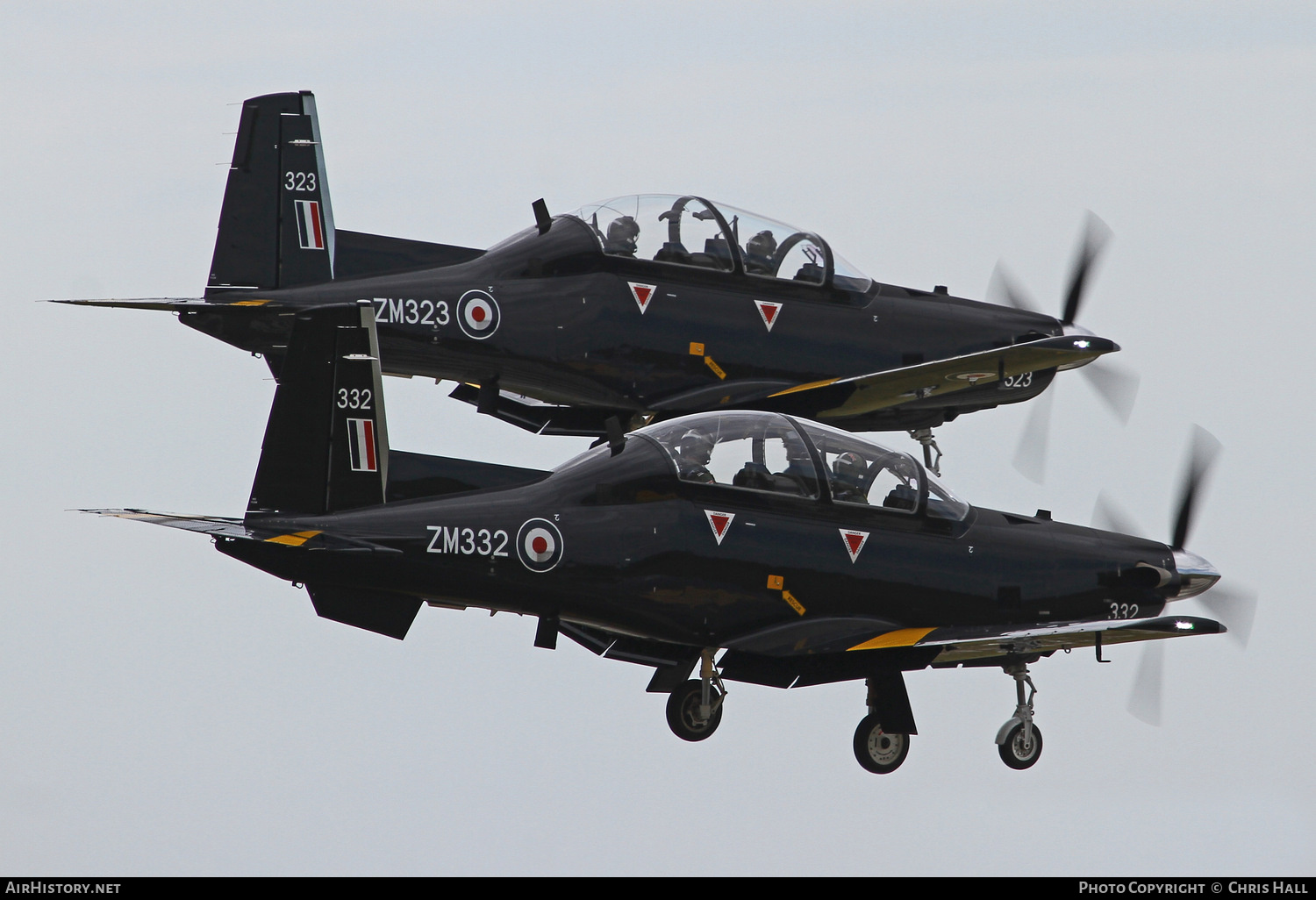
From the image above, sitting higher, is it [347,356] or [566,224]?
[566,224]

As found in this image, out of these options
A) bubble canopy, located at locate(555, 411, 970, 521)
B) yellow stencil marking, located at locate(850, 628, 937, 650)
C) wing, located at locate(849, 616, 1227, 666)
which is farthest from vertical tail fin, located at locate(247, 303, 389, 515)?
wing, located at locate(849, 616, 1227, 666)

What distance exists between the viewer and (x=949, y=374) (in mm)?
23875

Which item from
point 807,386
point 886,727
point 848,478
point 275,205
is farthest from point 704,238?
point 886,727

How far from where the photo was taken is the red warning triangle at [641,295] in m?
23.3

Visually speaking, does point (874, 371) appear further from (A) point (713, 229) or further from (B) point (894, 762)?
(B) point (894, 762)

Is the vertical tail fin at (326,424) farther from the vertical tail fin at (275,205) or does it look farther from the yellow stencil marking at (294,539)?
the vertical tail fin at (275,205)

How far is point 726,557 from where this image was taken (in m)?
19.5

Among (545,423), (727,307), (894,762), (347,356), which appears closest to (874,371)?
(727,307)

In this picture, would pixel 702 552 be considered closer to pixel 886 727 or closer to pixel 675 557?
pixel 675 557

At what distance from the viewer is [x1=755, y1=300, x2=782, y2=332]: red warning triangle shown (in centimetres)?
2383

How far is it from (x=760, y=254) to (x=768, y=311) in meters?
0.62

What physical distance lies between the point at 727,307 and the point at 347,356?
5.94 metres

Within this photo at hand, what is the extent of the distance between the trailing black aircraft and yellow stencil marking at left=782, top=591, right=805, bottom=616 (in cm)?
398

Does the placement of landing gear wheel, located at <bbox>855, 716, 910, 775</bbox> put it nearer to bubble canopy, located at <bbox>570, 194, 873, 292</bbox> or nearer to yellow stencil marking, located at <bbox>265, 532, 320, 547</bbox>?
yellow stencil marking, located at <bbox>265, 532, 320, 547</bbox>
